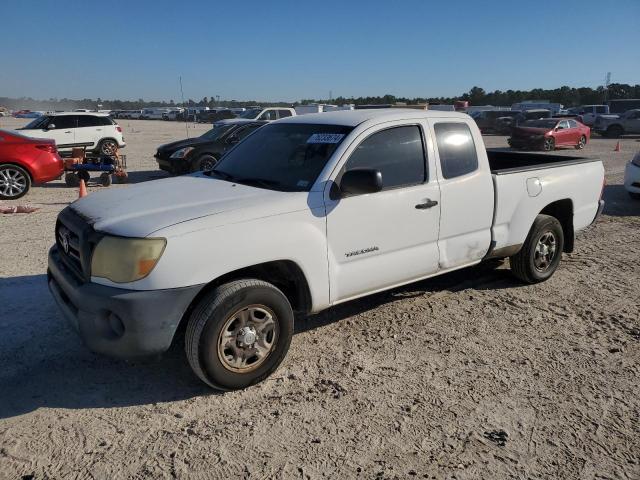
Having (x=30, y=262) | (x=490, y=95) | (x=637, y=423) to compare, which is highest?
(x=490, y=95)

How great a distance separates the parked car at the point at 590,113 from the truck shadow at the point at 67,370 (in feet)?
114

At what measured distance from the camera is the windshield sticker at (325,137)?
13.2ft

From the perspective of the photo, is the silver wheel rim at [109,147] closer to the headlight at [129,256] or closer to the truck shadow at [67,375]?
the truck shadow at [67,375]

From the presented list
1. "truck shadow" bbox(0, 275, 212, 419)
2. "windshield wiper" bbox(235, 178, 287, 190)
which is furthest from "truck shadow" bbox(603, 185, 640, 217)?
"truck shadow" bbox(0, 275, 212, 419)

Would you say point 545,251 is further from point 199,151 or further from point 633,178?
point 199,151

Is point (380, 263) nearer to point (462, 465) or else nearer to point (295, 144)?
point (295, 144)

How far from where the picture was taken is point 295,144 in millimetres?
4309

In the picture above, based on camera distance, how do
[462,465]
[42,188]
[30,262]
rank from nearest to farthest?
1. [462,465]
2. [30,262]
3. [42,188]

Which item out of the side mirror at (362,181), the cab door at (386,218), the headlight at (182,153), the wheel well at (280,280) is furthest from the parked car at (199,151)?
the side mirror at (362,181)

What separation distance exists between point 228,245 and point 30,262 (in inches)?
154

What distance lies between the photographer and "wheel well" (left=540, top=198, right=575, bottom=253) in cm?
575

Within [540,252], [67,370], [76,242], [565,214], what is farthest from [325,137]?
[565,214]

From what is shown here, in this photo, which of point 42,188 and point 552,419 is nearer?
point 552,419

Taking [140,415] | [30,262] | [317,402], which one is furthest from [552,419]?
[30,262]
